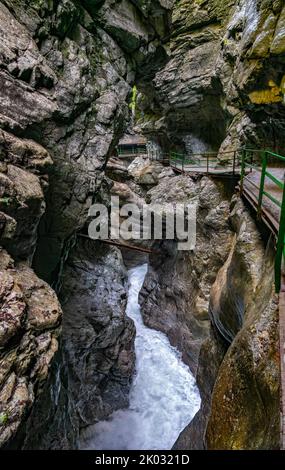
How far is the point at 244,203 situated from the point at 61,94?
5.83 meters

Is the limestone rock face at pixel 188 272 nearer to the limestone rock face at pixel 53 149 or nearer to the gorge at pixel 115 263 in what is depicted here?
the gorge at pixel 115 263

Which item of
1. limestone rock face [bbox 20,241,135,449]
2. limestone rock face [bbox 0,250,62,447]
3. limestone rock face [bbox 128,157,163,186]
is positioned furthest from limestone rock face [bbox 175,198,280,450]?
limestone rock face [bbox 128,157,163,186]

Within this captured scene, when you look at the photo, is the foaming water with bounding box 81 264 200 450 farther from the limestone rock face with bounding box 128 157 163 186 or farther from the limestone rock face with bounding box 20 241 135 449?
the limestone rock face with bounding box 128 157 163 186

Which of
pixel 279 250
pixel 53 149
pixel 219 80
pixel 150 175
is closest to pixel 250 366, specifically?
pixel 279 250

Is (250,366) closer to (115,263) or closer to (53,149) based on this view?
(53,149)

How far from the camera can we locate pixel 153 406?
42.7 ft

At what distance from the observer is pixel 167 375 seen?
559 inches

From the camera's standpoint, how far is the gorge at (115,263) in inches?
158

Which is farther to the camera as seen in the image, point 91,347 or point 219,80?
point 219,80

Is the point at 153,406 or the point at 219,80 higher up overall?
the point at 219,80

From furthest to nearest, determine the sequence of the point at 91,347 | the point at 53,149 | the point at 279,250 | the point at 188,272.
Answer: the point at 188,272
the point at 91,347
the point at 53,149
the point at 279,250

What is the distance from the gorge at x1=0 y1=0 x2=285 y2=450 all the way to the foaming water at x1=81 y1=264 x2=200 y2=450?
0.06 metres

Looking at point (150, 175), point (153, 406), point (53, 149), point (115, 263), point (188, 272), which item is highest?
point (150, 175)

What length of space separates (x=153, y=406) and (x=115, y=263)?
6968mm
